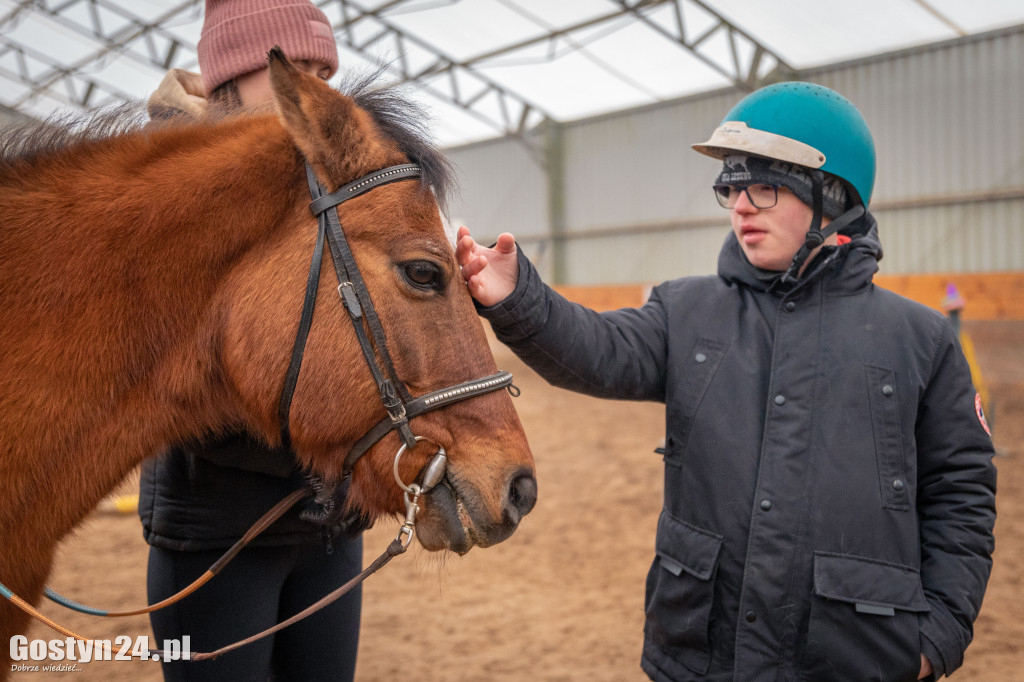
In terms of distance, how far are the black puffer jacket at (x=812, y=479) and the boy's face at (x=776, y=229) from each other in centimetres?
5

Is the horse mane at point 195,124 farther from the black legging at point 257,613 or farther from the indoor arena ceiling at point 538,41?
the indoor arena ceiling at point 538,41

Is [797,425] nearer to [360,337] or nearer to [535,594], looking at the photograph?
[360,337]

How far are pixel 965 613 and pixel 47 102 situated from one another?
81.7ft

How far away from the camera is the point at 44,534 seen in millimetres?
1438

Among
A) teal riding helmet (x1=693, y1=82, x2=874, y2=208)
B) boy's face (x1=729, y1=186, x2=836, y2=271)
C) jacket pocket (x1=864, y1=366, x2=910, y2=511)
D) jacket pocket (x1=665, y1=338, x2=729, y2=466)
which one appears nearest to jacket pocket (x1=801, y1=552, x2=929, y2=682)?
jacket pocket (x1=864, y1=366, x2=910, y2=511)

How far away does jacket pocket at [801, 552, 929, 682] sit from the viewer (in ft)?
5.13

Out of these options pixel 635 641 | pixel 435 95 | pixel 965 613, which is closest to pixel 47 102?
pixel 435 95

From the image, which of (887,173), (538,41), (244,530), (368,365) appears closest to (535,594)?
(244,530)

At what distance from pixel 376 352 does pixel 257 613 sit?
0.65 m

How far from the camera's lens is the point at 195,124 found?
5.42 feet

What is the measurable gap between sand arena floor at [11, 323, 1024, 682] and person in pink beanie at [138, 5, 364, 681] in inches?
7.6

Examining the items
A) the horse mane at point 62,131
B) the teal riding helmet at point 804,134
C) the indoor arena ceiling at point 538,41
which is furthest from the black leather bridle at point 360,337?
the indoor arena ceiling at point 538,41

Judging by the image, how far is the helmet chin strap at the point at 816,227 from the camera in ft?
5.81

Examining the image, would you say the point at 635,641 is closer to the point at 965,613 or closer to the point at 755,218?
the point at 965,613
